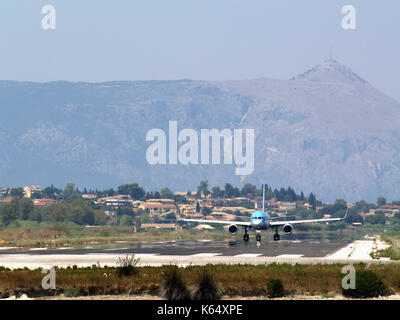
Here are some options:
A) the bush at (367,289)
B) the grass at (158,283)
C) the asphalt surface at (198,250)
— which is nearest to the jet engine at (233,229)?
the asphalt surface at (198,250)

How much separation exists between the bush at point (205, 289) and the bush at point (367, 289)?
24.7 ft

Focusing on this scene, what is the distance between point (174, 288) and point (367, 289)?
10.8 m

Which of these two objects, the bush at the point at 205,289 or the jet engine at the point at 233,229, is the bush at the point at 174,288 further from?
the jet engine at the point at 233,229

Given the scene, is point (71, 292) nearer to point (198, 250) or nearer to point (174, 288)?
point (174, 288)

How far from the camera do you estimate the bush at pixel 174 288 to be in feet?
132

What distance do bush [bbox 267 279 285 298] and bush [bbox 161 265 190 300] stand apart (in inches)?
200

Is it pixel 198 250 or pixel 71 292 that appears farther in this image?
pixel 198 250

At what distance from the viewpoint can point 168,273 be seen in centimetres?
4209

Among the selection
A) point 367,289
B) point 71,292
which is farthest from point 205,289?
point 367,289

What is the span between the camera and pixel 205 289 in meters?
40.3

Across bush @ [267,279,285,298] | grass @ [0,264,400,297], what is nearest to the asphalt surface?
grass @ [0,264,400,297]

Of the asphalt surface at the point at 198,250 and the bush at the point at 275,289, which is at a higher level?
the bush at the point at 275,289
